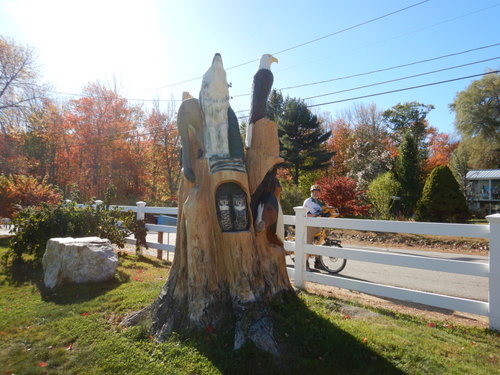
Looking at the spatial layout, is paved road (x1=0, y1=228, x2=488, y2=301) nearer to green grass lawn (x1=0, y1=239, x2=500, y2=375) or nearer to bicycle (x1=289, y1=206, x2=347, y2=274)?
bicycle (x1=289, y1=206, x2=347, y2=274)

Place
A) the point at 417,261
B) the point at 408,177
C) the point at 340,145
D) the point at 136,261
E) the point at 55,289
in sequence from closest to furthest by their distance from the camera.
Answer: the point at 417,261 < the point at 55,289 < the point at 136,261 < the point at 408,177 < the point at 340,145

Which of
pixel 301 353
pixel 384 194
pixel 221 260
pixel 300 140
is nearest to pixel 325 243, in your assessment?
pixel 221 260

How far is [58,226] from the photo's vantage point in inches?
285

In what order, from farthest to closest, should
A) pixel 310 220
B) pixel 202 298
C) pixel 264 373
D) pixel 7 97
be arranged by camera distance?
1. pixel 7 97
2. pixel 310 220
3. pixel 202 298
4. pixel 264 373

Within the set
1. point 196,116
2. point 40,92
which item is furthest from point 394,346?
point 40,92

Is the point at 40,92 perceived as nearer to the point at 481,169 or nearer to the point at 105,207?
the point at 105,207

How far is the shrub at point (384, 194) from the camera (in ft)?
53.7

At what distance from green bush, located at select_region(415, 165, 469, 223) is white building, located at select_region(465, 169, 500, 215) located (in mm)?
14304

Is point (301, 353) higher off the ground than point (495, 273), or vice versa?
point (495, 273)

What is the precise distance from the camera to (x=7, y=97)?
1661 centimetres

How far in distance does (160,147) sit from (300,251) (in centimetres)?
2212

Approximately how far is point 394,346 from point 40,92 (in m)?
19.8

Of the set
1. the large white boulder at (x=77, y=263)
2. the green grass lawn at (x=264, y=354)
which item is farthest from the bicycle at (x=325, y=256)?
the large white boulder at (x=77, y=263)

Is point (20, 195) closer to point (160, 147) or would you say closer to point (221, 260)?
point (221, 260)
